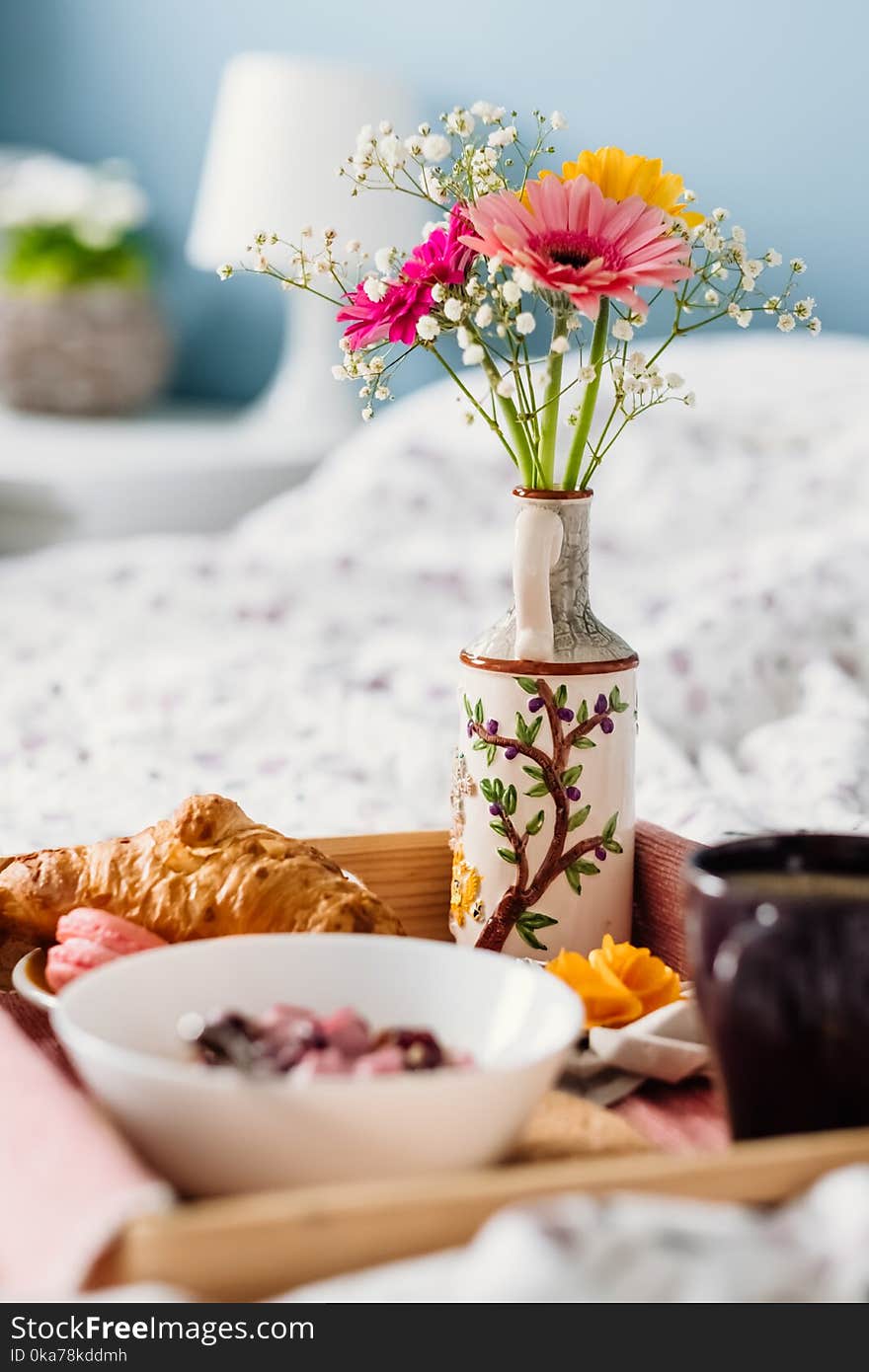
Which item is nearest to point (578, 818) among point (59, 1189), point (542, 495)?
point (542, 495)

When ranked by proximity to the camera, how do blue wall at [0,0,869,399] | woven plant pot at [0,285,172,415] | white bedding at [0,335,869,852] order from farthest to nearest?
1. woven plant pot at [0,285,172,415]
2. blue wall at [0,0,869,399]
3. white bedding at [0,335,869,852]

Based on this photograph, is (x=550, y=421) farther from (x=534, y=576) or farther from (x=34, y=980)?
(x=34, y=980)

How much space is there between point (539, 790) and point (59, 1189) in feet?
1.19

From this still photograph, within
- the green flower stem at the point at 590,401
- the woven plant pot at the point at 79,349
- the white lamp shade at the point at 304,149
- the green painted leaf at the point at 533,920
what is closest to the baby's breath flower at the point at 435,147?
the green flower stem at the point at 590,401

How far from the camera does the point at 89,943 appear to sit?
2.17ft

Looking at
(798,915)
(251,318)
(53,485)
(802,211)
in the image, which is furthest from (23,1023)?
(251,318)

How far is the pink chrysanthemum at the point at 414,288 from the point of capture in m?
0.74

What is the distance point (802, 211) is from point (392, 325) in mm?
1606

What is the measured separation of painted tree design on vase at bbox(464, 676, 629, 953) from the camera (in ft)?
2.50

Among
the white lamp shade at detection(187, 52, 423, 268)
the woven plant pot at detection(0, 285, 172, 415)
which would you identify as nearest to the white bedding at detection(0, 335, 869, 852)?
the white lamp shade at detection(187, 52, 423, 268)

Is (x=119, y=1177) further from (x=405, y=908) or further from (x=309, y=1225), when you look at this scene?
(x=405, y=908)

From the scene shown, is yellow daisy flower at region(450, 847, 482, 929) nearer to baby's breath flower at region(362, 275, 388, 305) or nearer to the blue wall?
baby's breath flower at region(362, 275, 388, 305)

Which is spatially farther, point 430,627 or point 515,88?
point 515,88

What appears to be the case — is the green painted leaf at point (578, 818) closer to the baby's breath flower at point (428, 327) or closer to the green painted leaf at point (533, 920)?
the green painted leaf at point (533, 920)
